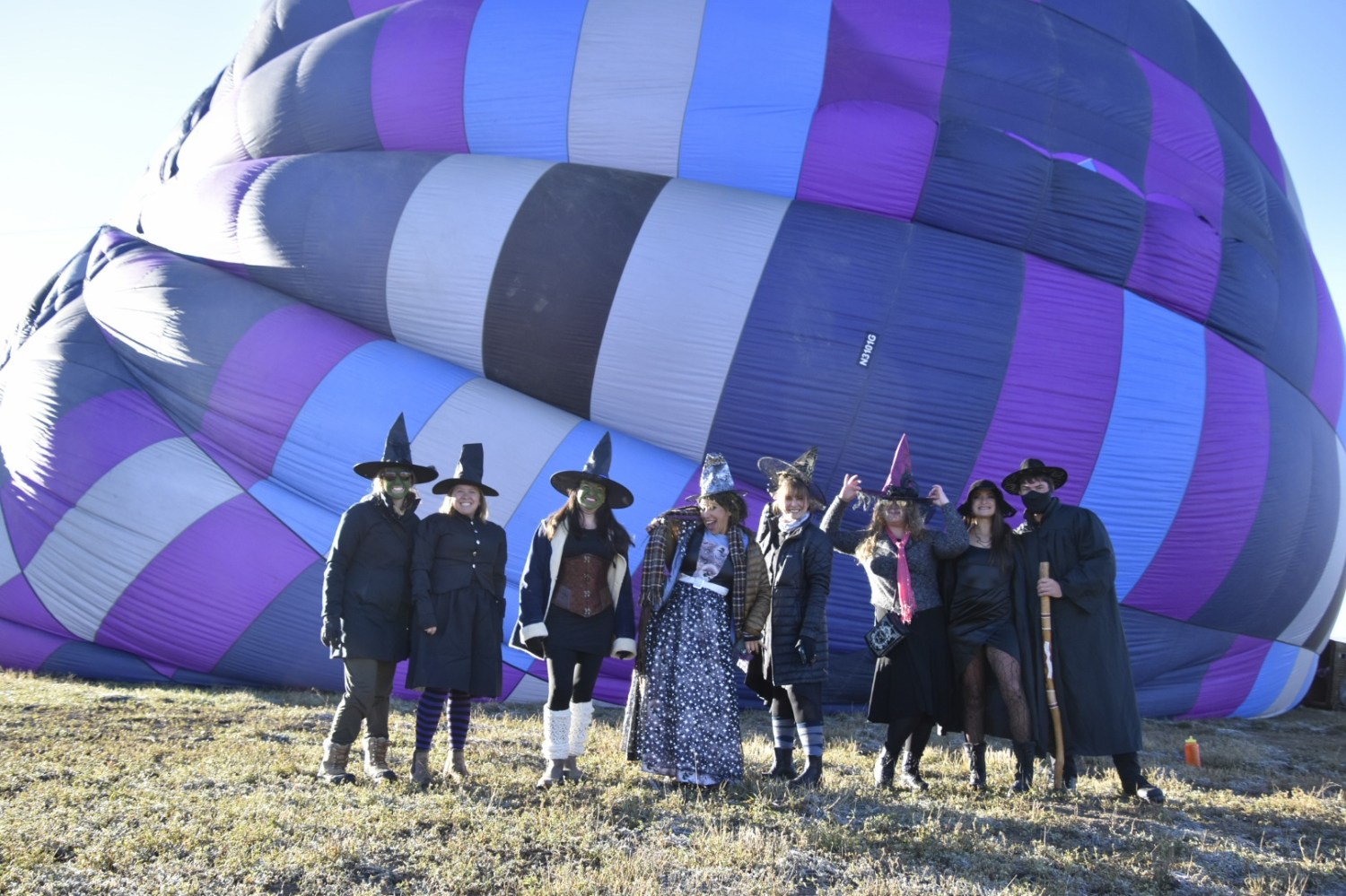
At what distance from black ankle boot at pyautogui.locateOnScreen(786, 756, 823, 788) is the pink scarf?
2.81ft

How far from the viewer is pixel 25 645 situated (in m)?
8.83

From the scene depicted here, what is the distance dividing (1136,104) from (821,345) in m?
4.33

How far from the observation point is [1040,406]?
8344 millimetres

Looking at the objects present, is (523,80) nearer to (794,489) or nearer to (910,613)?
(794,489)

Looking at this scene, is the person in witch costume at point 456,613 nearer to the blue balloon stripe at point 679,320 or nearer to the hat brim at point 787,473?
the hat brim at point 787,473

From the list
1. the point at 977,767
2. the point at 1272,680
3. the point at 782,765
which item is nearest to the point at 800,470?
the point at 782,765

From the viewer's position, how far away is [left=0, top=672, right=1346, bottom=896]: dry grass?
3637mm

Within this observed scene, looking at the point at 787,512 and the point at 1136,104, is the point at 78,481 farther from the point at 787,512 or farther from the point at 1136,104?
the point at 1136,104

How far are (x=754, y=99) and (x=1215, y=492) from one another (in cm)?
520

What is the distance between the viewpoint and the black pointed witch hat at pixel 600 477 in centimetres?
541

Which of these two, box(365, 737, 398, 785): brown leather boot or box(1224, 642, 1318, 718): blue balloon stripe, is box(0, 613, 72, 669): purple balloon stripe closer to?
box(365, 737, 398, 785): brown leather boot

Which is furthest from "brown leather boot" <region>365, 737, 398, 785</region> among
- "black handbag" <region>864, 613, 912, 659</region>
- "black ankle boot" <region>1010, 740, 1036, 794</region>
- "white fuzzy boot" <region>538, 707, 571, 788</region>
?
"black ankle boot" <region>1010, 740, 1036, 794</region>

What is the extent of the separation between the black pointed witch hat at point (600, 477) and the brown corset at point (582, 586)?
0.36 metres

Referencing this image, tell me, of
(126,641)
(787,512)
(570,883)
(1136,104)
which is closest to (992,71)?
(1136,104)
